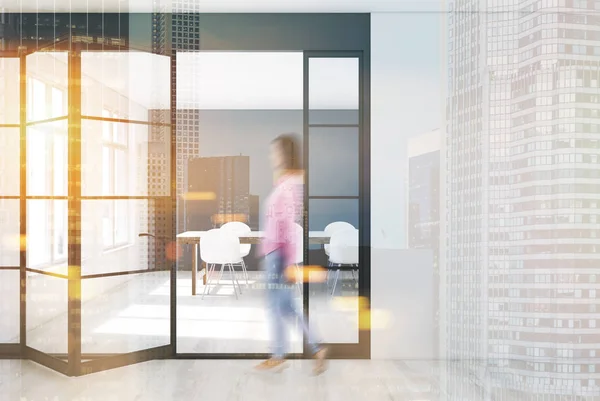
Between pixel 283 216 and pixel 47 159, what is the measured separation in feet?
4.84

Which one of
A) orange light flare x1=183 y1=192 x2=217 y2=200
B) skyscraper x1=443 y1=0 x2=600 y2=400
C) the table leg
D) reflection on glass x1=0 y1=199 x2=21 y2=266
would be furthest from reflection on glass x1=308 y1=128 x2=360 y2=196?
orange light flare x1=183 y1=192 x2=217 y2=200

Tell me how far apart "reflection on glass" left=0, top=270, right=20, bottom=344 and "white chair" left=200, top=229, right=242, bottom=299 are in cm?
137

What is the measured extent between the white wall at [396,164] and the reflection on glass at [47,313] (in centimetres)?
193

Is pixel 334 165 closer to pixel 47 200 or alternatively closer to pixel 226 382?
pixel 226 382

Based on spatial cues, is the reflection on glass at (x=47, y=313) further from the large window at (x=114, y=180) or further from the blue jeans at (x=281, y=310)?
the blue jeans at (x=281, y=310)

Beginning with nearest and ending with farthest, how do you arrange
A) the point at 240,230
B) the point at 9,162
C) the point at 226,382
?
the point at 9,162, the point at 226,382, the point at 240,230

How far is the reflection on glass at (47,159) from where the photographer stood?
273 centimetres

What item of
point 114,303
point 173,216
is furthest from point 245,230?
point 114,303

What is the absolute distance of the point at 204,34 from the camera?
296 centimetres

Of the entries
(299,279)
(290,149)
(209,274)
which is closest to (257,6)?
(290,149)

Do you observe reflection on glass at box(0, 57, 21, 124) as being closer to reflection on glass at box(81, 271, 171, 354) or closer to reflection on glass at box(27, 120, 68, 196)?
reflection on glass at box(27, 120, 68, 196)

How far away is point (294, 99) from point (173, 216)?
107 inches

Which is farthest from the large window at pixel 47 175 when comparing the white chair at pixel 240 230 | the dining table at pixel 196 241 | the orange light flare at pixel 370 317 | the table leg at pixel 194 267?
the orange light flare at pixel 370 317

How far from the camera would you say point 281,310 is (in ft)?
9.37
